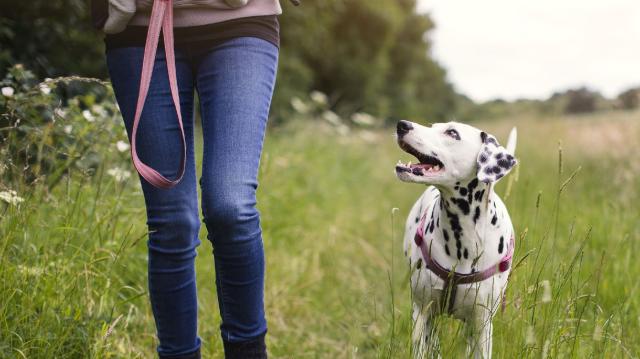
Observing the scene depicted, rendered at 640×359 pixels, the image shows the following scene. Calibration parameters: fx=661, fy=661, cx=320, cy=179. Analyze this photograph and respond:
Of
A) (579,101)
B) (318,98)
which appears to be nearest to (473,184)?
(318,98)

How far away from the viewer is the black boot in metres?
2.15

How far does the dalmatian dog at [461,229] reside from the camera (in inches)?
90.5

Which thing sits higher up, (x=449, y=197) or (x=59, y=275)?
(x=449, y=197)

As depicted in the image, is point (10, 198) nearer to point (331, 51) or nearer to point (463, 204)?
point (463, 204)

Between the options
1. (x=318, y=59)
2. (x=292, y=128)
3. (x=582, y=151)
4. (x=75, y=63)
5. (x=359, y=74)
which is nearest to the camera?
(x=75, y=63)

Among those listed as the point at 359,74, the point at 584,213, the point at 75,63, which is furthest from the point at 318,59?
the point at 584,213

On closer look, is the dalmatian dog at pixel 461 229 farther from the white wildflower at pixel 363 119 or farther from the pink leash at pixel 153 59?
the white wildflower at pixel 363 119

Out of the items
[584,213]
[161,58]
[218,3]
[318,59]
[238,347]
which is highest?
[318,59]

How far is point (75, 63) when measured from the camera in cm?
651

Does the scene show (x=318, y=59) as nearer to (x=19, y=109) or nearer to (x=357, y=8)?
(x=357, y=8)

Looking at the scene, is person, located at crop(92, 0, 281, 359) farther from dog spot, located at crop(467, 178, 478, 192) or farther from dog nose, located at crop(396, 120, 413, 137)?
dog spot, located at crop(467, 178, 478, 192)

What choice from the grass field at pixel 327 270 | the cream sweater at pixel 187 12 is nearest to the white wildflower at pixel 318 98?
the grass field at pixel 327 270

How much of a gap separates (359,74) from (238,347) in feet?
64.9

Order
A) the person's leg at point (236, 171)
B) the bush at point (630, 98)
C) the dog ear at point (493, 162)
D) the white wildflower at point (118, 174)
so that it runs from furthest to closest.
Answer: the bush at point (630, 98), the white wildflower at point (118, 174), the dog ear at point (493, 162), the person's leg at point (236, 171)
